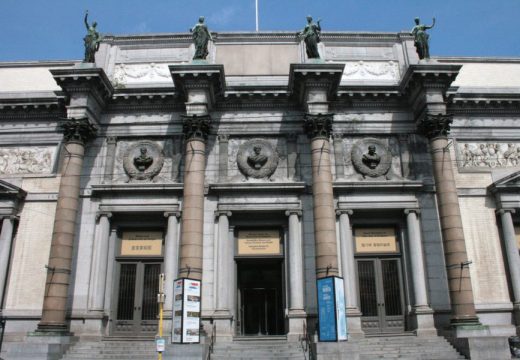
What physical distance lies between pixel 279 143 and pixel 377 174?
4916 millimetres

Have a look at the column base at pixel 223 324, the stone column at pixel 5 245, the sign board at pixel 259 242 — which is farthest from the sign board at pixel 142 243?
the stone column at pixel 5 245

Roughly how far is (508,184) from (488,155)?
1.98 m

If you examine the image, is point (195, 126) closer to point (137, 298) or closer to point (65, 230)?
point (65, 230)

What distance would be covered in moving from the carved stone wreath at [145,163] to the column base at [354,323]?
10900 mm

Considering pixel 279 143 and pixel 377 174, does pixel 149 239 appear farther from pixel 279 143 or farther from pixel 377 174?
pixel 377 174

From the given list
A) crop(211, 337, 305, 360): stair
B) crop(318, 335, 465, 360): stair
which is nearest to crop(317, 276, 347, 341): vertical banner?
crop(318, 335, 465, 360): stair

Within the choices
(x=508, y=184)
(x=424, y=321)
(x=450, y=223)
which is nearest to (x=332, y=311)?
(x=424, y=321)

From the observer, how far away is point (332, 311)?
1736cm

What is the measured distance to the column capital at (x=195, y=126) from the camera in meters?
21.6

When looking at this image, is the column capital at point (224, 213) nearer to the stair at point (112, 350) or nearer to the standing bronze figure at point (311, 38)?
the stair at point (112, 350)

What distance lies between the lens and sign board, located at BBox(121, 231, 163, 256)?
22328 millimetres

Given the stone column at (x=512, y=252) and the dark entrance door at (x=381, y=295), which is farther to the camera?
the dark entrance door at (x=381, y=295)

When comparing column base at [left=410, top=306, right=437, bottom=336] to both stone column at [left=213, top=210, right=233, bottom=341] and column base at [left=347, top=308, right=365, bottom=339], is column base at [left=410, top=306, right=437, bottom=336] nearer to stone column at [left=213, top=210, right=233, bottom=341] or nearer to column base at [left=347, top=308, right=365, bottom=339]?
column base at [left=347, top=308, right=365, bottom=339]

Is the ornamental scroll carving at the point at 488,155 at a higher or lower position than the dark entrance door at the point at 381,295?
higher
